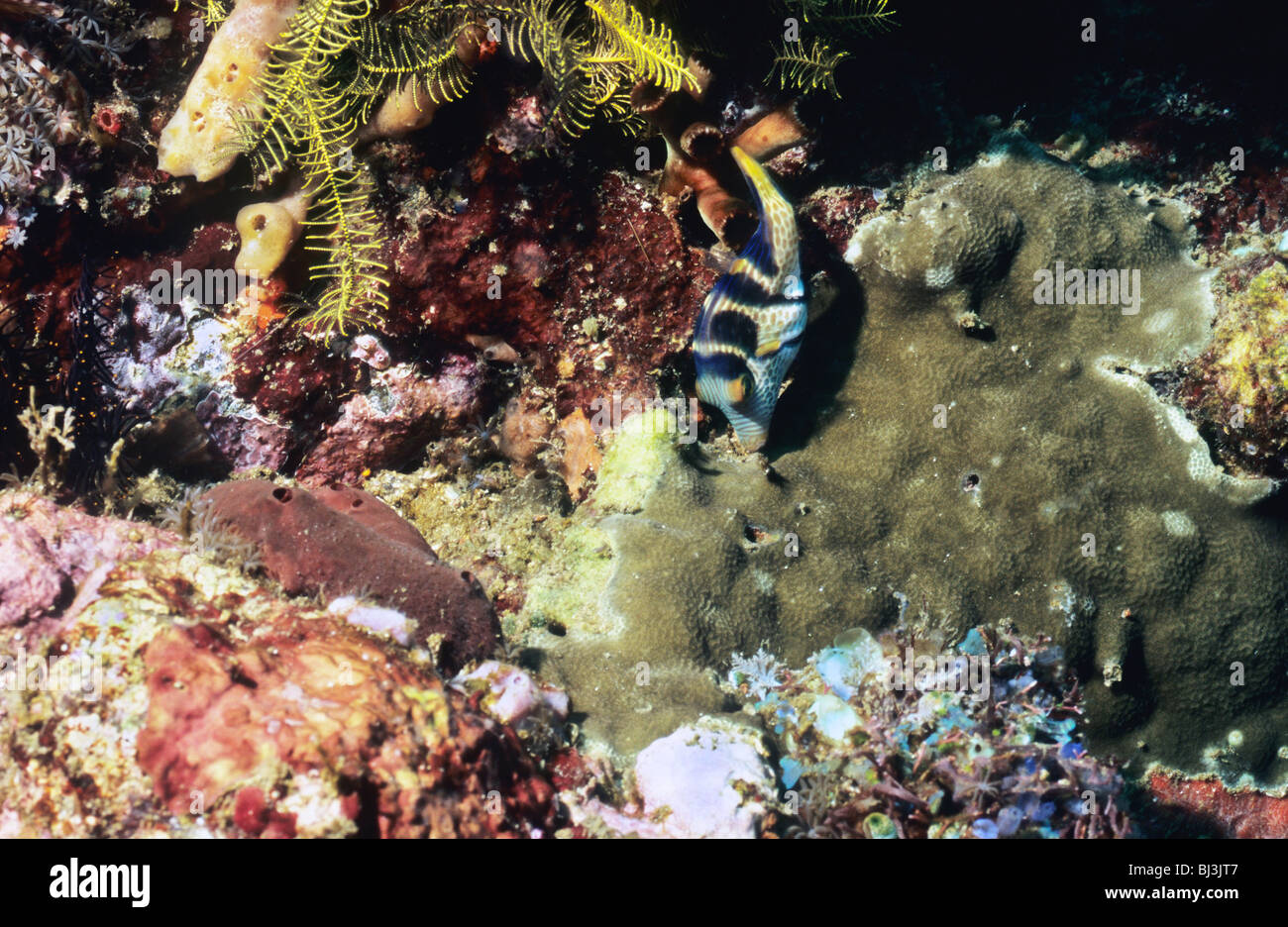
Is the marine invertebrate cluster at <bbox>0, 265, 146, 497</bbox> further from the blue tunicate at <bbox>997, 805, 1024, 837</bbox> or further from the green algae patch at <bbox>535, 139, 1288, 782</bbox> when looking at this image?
the blue tunicate at <bbox>997, 805, 1024, 837</bbox>

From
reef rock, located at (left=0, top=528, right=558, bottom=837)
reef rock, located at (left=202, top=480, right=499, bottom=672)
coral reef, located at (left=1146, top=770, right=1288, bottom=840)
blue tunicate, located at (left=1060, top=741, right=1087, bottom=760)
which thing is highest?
reef rock, located at (left=202, top=480, right=499, bottom=672)

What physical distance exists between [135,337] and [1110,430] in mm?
5341

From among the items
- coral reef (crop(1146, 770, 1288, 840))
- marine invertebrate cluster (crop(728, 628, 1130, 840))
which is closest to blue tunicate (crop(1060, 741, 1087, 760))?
marine invertebrate cluster (crop(728, 628, 1130, 840))

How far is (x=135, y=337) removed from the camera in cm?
388

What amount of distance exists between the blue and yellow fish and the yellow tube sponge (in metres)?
2.40

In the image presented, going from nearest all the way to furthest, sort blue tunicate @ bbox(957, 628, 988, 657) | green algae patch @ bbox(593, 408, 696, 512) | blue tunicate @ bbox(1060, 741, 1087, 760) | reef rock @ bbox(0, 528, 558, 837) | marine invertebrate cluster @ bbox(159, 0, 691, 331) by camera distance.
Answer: reef rock @ bbox(0, 528, 558, 837)
blue tunicate @ bbox(1060, 741, 1087, 760)
marine invertebrate cluster @ bbox(159, 0, 691, 331)
blue tunicate @ bbox(957, 628, 988, 657)
green algae patch @ bbox(593, 408, 696, 512)

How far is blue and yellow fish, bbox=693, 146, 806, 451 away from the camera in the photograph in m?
3.43

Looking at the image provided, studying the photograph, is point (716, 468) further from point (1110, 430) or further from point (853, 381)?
point (1110, 430)

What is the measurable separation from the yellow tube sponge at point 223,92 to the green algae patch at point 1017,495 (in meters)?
2.77

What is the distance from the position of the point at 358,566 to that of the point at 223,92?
99.0 inches

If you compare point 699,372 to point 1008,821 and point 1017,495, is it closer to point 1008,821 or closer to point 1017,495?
point 1017,495

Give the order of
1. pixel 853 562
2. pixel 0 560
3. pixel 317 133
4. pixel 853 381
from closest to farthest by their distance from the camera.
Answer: pixel 0 560 < pixel 317 133 < pixel 853 562 < pixel 853 381

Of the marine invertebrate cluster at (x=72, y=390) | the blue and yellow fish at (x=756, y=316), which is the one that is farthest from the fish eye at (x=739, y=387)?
the marine invertebrate cluster at (x=72, y=390)
